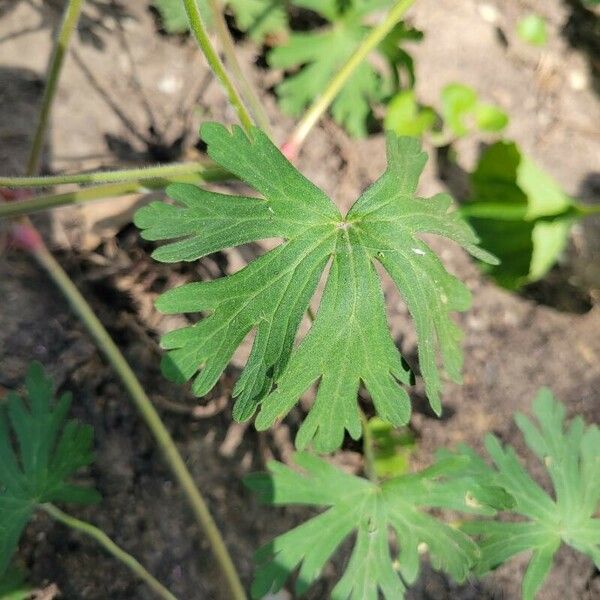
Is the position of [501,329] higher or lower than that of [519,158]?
lower

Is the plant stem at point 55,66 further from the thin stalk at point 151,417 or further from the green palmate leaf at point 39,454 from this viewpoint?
the green palmate leaf at point 39,454

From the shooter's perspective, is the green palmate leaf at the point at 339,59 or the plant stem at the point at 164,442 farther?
the green palmate leaf at the point at 339,59

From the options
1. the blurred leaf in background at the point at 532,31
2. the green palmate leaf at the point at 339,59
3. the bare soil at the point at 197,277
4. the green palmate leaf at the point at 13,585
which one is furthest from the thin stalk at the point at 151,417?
the blurred leaf in background at the point at 532,31

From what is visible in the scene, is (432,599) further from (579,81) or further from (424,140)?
(579,81)

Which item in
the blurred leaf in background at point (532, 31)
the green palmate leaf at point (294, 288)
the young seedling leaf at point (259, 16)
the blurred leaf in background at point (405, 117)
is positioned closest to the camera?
the green palmate leaf at point (294, 288)

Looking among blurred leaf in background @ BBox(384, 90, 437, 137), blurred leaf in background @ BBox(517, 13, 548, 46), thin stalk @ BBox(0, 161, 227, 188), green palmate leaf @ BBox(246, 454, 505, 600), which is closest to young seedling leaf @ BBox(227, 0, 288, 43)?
blurred leaf in background @ BBox(384, 90, 437, 137)

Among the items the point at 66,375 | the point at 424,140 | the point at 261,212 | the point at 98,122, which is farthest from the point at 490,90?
the point at 66,375
